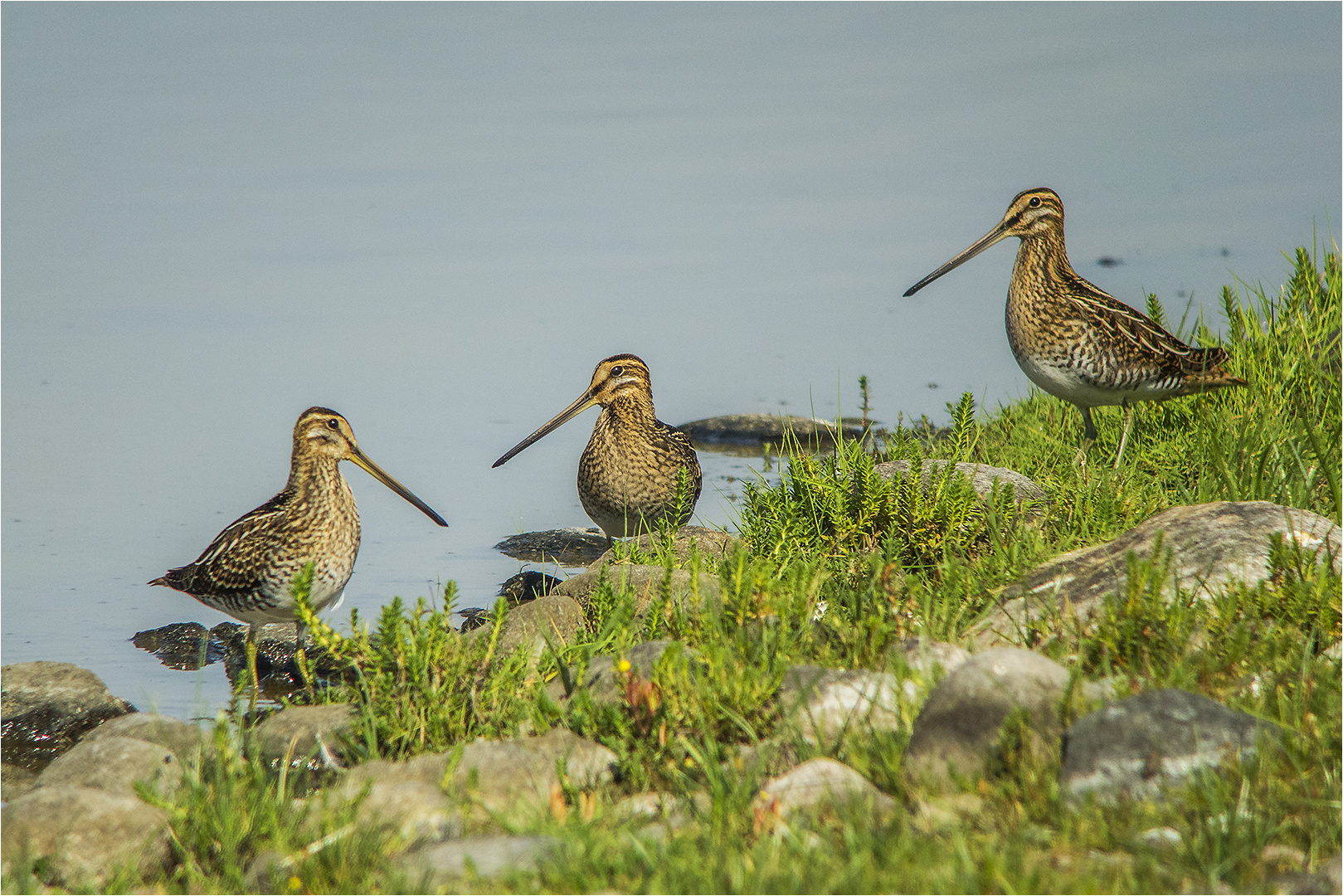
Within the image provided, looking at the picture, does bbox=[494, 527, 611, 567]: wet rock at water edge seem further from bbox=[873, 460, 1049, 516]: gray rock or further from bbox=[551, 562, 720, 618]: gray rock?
bbox=[873, 460, 1049, 516]: gray rock

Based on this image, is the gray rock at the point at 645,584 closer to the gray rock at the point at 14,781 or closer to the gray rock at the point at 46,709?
the gray rock at the point at 46,709

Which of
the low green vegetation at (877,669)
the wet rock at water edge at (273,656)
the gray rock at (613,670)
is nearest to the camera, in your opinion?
the low green vegetation at (877,669)

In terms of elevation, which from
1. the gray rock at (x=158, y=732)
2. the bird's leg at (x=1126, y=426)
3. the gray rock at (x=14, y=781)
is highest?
the bird's leg at (x=1126, y=426)

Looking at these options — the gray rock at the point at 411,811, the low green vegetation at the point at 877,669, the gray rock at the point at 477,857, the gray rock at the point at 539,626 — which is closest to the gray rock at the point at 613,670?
the low green vegetation at the point at 877,669

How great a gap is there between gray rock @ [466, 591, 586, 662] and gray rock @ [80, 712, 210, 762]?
3.83 feet

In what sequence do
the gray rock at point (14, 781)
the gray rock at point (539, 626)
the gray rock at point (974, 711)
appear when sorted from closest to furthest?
the gray rock at point (974, 711) < the gray rock at point (14, 781) < the gray rock at point (539, 626)

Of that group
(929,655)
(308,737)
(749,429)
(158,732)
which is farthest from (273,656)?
(749,429)

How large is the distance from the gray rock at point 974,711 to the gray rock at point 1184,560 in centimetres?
76

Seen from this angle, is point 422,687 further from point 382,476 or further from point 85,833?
point 382,476

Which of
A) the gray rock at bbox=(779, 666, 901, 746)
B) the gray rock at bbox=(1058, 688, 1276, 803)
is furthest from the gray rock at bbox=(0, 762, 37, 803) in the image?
the gray rock at bbox=(1058, 688, 1276, 803)

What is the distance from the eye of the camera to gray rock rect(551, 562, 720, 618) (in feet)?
17.1

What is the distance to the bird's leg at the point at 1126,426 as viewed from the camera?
6711 millimetres

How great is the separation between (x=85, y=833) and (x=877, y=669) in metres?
2.72

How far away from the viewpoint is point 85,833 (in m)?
4.16
